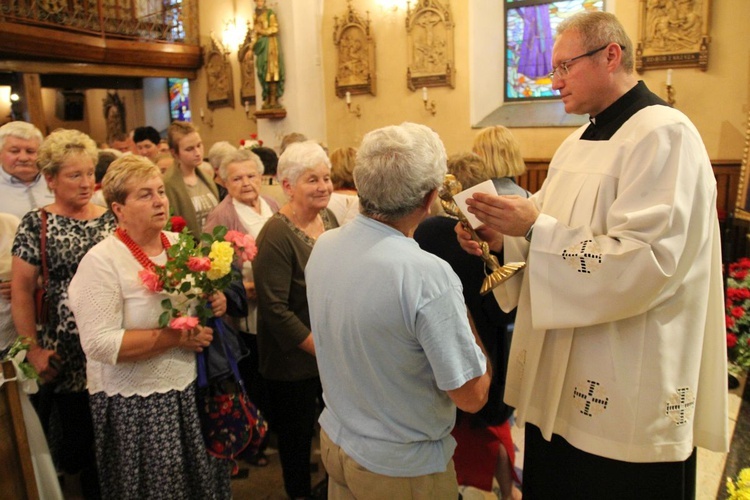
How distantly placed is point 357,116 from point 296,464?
270 inches

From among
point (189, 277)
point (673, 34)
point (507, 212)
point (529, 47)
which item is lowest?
point (189, 277)

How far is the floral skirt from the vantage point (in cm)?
231

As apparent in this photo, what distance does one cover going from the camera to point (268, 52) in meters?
9.07

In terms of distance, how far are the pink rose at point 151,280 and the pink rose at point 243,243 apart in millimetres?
417

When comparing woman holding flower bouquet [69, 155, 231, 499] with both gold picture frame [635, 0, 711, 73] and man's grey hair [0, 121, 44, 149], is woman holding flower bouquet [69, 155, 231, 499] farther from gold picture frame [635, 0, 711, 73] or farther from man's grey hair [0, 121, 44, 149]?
gold picture frame [635, 0, 711, 73]

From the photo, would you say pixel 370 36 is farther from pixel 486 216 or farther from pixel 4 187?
pixel 486 216

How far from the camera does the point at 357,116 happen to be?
905 centimetres

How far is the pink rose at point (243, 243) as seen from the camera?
8.34 ft

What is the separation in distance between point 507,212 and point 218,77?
34.6 ft

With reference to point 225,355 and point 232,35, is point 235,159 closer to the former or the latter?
point 225,355

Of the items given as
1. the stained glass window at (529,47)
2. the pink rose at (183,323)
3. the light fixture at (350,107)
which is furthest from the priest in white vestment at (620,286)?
the light fixture at (350,107)

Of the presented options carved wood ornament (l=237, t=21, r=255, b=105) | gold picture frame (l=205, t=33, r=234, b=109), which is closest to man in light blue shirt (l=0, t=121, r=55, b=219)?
carved wood ornament (l=237, t=21, r=255, b=105)

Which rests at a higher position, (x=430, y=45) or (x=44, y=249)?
(x=430, y=45)

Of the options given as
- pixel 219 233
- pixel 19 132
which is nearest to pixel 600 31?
pixel 219 233
